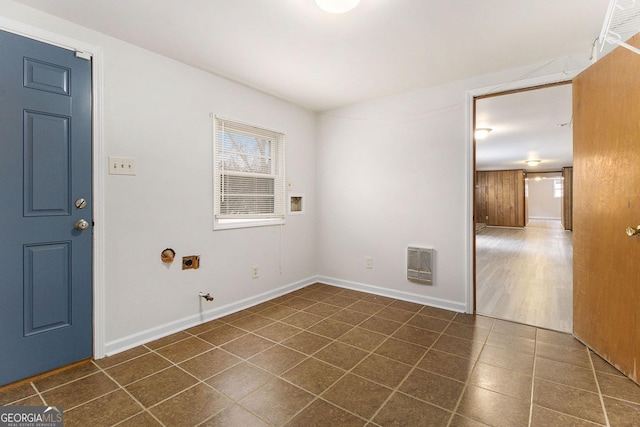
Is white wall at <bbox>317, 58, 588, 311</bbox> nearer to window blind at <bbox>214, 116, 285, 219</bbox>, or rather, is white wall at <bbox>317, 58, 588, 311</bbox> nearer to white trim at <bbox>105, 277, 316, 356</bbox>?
window blind at <bbox>214, 116, 285, 219</bbox>

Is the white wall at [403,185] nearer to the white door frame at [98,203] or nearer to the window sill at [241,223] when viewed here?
the window sill at [241,223]

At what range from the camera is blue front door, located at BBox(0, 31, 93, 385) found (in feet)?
5.82

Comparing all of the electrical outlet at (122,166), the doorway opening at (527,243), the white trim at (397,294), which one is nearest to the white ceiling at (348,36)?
the doorway opening at (527,243)

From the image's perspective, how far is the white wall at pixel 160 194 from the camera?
218 centimetres

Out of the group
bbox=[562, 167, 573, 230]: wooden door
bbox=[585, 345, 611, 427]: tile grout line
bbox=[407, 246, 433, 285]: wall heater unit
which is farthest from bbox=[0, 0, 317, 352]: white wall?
bbox=[562, 167, 573, 230]: wooden door

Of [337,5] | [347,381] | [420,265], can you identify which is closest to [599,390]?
[347,381]

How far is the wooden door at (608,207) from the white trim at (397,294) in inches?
38.2

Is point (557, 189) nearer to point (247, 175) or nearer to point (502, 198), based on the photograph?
point (502, 198)

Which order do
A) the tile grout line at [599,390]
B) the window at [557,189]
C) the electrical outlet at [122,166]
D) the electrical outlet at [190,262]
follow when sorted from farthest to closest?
the window at [557,189] → the electrical outlet at [190,262] → the electrical outlet at [122,166] → the tile grout line at [599,390]

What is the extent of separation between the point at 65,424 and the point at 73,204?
4.26 ft

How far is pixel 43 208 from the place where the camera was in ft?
6.26

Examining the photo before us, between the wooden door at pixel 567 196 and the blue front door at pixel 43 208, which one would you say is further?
the wooden door at pixel 567 196

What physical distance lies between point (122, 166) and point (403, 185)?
267 cm

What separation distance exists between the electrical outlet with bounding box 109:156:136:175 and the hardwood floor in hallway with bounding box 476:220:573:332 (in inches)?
133
